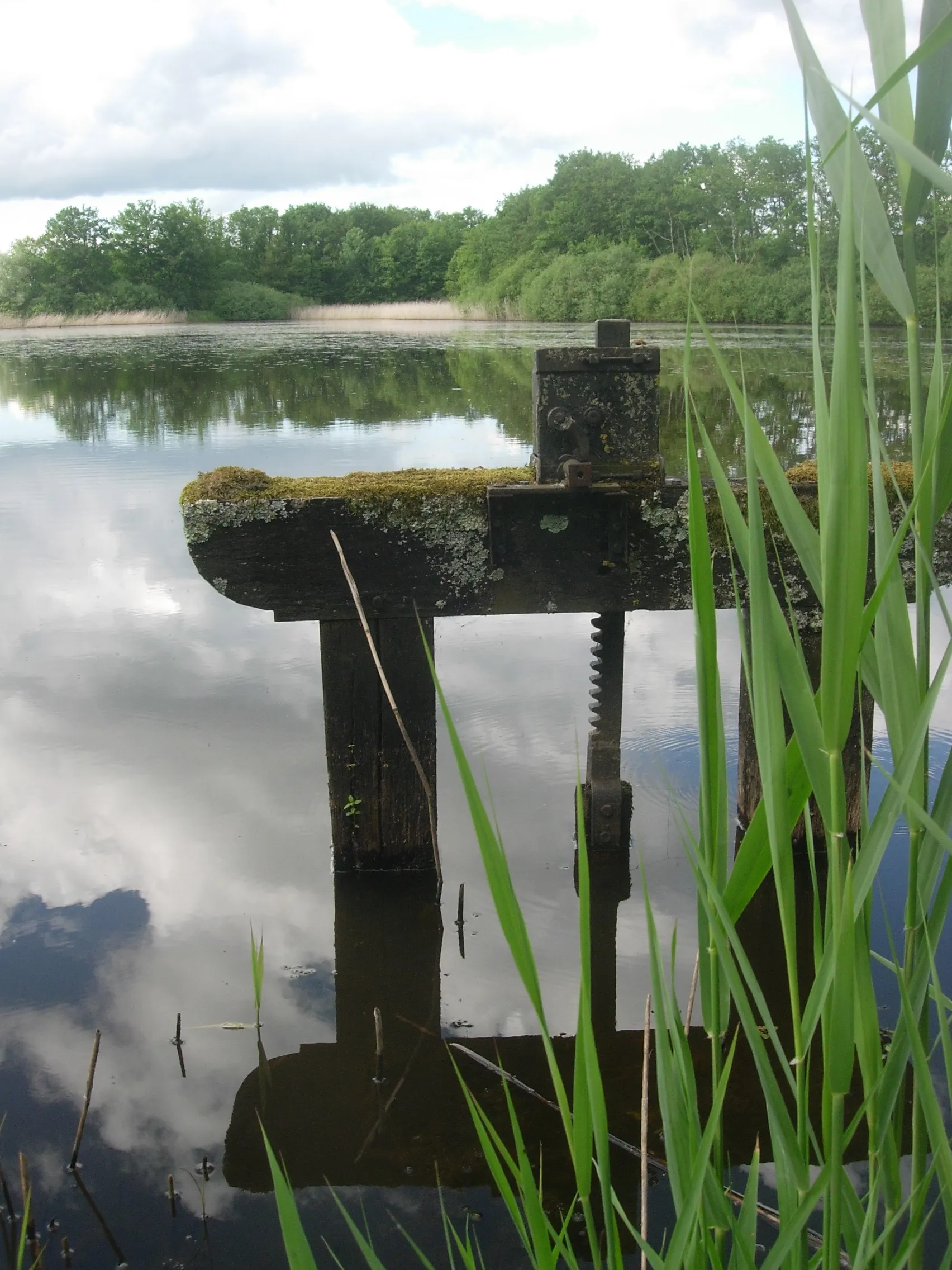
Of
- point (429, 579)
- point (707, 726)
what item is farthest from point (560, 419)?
point (707, 726)

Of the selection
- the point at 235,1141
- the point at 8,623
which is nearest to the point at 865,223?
the point at 235,1141

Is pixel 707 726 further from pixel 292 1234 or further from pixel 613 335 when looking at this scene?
pixel 613 335

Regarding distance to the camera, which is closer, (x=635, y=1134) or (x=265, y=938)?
(x=635, y=1134)

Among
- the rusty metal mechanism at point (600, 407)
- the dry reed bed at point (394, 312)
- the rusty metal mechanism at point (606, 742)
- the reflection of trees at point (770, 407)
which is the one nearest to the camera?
the rusty metal mechanism at point (600, 407)

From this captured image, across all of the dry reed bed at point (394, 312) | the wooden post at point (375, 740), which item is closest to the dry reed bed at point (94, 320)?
the dry reed bed at point (394, 312)

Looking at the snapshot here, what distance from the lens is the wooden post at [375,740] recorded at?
3.88 meters

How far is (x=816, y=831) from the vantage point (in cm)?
441

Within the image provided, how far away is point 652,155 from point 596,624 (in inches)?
1456

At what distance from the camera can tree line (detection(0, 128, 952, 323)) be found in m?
16.9

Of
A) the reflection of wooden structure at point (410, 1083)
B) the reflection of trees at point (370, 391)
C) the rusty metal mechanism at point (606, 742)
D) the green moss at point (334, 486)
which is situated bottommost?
the reflection of wooden structure at point (410, 1083)

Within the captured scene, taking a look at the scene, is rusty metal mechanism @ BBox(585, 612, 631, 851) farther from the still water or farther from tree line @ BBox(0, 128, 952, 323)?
tree line @ BBox(0, 128, 952, 323)

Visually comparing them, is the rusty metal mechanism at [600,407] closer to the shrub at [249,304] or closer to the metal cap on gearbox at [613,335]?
the metal cap on gearbox at [613,335]

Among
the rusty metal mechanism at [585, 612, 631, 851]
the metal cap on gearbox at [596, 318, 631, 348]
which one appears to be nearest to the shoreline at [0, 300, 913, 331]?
the rusty metal mechanism at [585, 612, 631, 851]

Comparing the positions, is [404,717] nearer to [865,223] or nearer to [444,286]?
[865,223]
